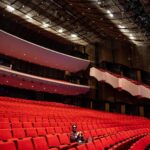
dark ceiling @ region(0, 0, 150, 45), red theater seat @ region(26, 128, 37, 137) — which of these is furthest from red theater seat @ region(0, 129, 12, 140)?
dark ceiling @ region(0, 0, 150, 45)

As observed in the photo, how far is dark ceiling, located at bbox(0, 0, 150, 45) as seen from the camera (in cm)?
665

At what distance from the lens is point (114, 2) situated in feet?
21.6

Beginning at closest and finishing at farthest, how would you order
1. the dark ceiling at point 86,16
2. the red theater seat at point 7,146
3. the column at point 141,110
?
the red theater seat at point 7,146 < the dark ceiling at point 86,16 < the column at point 141,110

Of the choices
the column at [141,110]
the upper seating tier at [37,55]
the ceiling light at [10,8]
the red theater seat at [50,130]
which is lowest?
the red theater seat at [50,130]

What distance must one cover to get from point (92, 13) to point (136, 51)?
4082 millimetres

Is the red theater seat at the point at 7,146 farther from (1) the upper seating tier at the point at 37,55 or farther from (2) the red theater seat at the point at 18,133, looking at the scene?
(1) the upper seating tier at the point at 37,55

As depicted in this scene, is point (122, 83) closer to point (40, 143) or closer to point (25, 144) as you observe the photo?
point (40, 143)

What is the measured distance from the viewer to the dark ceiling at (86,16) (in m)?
6.65

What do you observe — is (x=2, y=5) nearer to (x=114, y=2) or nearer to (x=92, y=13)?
(x=92, y=13)

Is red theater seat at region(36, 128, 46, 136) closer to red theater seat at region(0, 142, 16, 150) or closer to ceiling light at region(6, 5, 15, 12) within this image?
red theater seat at region(0, 142, 16, 150)

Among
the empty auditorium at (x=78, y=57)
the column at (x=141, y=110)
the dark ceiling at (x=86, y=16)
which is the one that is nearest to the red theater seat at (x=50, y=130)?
the empty auditorium at (x=78, y=57)

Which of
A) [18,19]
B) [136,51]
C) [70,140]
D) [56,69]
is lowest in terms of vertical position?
[70,140]

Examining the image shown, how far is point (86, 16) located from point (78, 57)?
9.60 ft

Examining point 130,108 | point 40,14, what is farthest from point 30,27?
point 130,108
